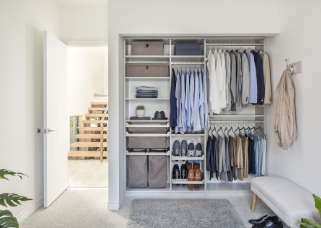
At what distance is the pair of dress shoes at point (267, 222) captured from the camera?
2247 millimetres

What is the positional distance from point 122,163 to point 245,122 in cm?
179

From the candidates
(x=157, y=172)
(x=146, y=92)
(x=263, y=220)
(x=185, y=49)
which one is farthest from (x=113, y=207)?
(x=185, y=49)

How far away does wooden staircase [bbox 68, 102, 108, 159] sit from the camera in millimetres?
5266

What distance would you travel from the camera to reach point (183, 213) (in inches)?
104

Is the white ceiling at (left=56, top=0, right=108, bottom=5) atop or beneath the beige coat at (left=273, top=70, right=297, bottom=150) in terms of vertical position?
atop

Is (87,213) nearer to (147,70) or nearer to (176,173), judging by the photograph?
(176,173)

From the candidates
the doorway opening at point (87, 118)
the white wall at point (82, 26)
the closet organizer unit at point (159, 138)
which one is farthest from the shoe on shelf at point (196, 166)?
the white wall at point (82, 26)

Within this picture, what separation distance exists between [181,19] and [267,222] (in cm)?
241

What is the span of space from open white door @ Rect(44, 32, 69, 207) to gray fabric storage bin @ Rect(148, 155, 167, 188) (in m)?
1.23

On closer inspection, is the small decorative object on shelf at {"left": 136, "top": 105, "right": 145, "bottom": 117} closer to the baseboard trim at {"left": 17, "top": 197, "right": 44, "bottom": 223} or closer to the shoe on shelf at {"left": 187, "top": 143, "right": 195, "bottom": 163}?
the shoe on shelf at {"left": 187, "top": 143, "right": 195, "bottom": 163}

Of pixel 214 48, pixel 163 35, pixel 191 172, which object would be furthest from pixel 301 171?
pixel 163 35

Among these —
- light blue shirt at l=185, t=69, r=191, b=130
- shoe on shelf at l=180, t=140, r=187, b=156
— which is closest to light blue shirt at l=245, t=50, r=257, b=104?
light blue shirt at l=185, t=69, r=191, b=130

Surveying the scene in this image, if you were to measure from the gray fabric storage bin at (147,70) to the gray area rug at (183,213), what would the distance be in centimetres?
166

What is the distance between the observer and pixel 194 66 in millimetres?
3402
